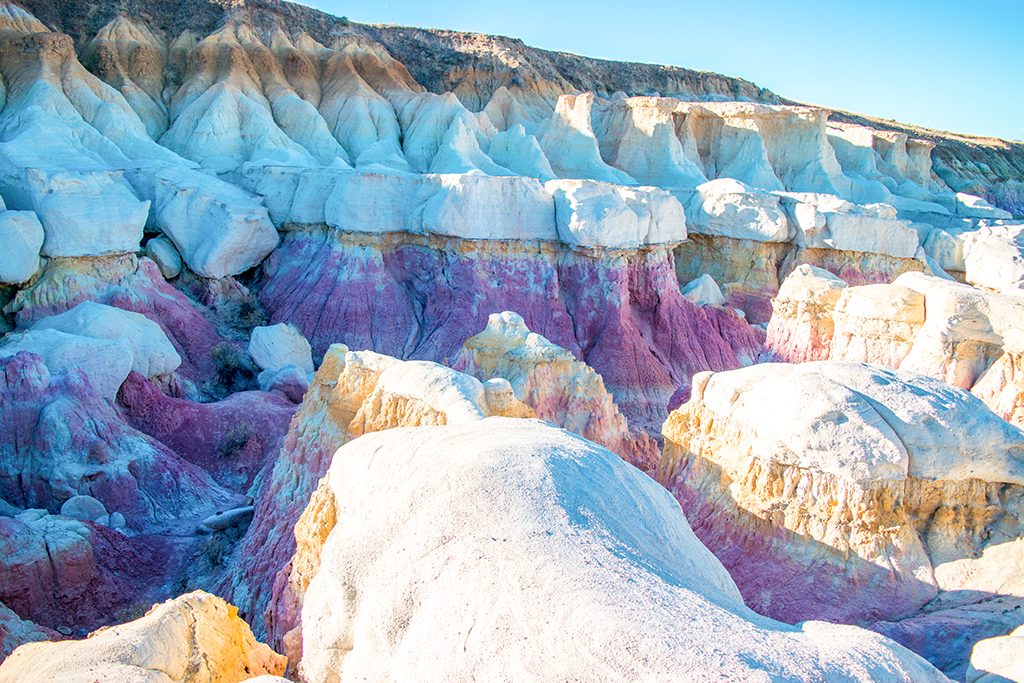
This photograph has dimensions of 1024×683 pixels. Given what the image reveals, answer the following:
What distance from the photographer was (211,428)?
447 inches

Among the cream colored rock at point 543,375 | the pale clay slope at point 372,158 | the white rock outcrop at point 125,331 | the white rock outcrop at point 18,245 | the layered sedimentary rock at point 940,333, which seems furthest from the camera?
the pale clay slope at point 372,158

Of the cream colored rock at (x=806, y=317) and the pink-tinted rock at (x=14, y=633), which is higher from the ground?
the cream colored rock at (x=806, y=317)

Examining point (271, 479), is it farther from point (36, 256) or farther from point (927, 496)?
point (36, 256)

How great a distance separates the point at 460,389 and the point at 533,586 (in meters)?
3.16

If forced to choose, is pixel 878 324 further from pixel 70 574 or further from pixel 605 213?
pixel 70 574

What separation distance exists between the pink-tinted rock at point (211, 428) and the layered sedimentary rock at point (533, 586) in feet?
21.8

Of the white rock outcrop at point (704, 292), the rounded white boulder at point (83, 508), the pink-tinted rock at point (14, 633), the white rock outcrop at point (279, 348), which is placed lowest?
the rounded white boulder at point (83, 508)

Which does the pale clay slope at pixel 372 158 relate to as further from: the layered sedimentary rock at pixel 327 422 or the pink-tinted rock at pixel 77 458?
the layered sedimentary rock at pixel 327 422

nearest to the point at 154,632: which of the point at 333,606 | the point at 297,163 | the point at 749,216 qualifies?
the point at 333,606

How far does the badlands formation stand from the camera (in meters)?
3.72

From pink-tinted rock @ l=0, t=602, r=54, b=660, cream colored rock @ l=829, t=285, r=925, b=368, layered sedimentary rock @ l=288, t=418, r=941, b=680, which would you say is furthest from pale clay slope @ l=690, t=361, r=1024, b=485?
pink-tinted rock @ l=0, t=602, r=54, b=660

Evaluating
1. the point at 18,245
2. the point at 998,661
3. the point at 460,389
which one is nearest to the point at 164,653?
the point at 460,389

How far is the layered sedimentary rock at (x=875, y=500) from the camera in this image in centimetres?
574

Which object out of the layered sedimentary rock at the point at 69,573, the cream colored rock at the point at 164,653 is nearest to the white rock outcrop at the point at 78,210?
the layered sedimentary rock at the point at 69,573
